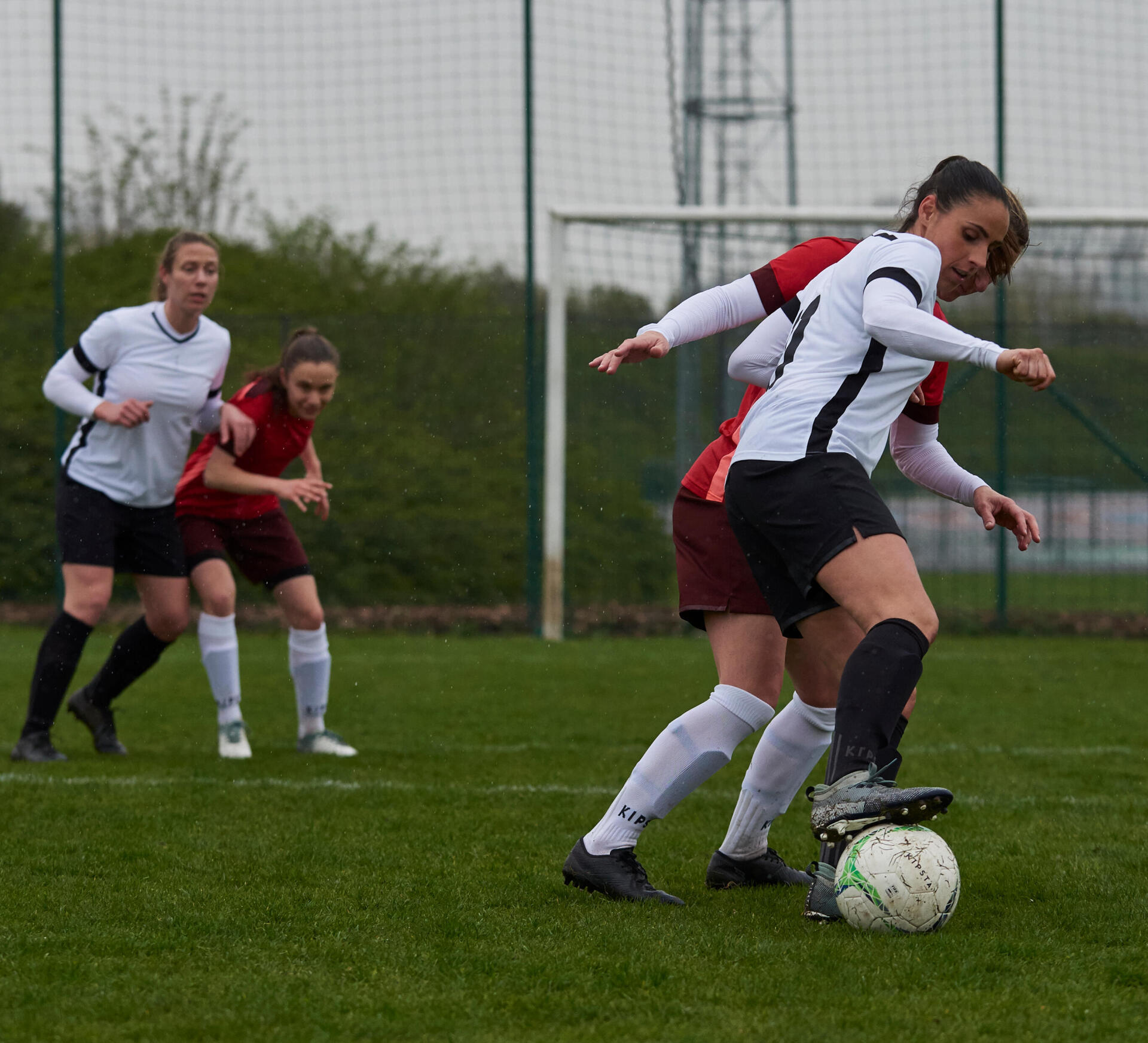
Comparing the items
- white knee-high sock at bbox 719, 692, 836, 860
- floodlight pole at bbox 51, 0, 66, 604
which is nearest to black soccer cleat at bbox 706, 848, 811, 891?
white knee-high sock at bbox 719, 692, 836, 860

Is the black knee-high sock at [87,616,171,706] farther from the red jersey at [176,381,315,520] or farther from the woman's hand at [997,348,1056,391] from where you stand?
the woman's hand at [997,348,1056,391]

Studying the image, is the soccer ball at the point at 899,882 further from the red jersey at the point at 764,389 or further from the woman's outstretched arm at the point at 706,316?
the woman's outstretched arm at the point at 706,316

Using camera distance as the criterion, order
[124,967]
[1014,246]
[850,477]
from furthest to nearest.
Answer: [1014,246] < [850,477] < [124,967]

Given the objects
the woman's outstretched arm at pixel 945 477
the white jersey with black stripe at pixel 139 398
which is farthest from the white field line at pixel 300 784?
the woman's outstretched arm at pixel 945 477

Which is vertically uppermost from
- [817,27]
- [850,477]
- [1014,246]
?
[817,27]

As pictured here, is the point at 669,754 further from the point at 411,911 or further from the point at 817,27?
the point at 817,27

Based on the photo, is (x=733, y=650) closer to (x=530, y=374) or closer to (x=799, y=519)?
(x=799, y=519)

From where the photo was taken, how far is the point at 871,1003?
8.15 ft

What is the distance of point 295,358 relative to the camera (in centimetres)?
566

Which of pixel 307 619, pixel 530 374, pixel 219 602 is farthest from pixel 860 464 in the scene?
pixel 530 374

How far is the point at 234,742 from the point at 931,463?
3.33 m

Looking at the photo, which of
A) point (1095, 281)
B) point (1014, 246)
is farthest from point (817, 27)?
point (1014, 246)

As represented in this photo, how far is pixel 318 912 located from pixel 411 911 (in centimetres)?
21

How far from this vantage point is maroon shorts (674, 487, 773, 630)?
11.1ft
